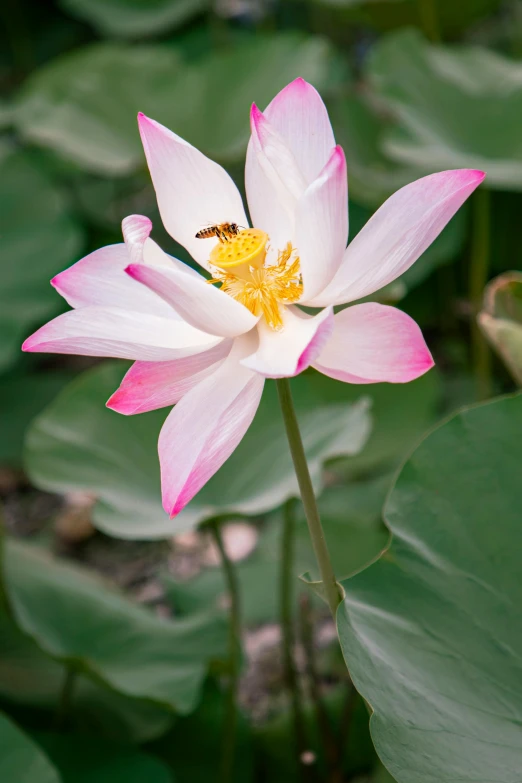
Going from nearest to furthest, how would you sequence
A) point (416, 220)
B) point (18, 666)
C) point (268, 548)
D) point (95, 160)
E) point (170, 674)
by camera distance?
point (416, 220), point (170, 674), point (18, 666), point (268, 548), point (95, 160)

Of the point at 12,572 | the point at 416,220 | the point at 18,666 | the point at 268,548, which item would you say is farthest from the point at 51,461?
the point at 416,220

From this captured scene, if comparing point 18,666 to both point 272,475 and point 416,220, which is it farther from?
point 416,220

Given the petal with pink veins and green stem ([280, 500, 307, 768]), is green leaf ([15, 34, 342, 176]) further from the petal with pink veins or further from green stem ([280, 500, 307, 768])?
the petal with pink veins

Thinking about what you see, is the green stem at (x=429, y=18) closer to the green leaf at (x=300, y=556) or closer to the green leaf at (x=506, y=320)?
the green leaf at (x=300, y=556)

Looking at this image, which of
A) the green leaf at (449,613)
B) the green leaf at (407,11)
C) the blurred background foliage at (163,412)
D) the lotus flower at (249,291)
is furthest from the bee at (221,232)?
the green leaf at (407,11)

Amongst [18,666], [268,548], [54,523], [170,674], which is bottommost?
[54,523]

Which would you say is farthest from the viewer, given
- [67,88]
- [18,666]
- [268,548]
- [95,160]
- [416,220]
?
[67,88]

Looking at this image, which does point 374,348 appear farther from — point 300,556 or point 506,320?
point 300,556
